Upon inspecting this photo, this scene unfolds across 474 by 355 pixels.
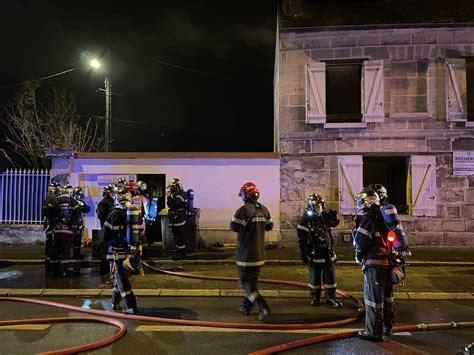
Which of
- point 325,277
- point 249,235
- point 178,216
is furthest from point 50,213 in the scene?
point 325,277

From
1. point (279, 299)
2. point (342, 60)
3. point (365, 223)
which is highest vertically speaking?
point (342, 60)

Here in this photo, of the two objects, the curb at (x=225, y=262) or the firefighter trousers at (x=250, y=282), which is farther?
the curb at (x=225, y=262)

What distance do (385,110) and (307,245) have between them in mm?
7385

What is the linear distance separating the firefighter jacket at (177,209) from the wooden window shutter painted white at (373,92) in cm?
575

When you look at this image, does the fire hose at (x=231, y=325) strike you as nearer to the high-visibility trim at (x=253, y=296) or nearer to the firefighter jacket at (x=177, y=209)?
the high-visibility trim at (x=253, y=296)

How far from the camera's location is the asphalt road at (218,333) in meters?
5.04

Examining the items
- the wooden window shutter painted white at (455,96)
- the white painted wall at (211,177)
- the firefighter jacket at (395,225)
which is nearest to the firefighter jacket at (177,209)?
the white painted wall at (211,177)

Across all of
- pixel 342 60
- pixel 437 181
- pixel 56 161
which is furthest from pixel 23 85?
pixel 437 181

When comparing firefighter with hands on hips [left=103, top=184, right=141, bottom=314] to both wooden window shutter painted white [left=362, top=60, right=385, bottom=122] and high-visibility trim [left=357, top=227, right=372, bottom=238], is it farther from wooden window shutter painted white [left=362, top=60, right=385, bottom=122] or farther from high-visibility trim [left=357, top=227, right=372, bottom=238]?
wooden window shutter painted white [left=362, top=60, right=385, bottom=122]

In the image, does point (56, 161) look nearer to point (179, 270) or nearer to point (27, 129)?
point (179, 270)

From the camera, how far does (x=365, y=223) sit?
Answer: 17.7ft

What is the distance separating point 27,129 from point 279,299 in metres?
19.2

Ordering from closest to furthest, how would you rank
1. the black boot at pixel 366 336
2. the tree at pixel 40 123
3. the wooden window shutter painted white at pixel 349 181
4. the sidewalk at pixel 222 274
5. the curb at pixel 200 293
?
the black boot at pixel 366 336, the curb at pixel 200 293, the sidewalk at pixel 222 274, the wooden window shutter painted white at pixel 349 181, the tree at pixel 40 123

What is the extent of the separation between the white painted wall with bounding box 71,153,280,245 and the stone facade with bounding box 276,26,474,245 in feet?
1.43
